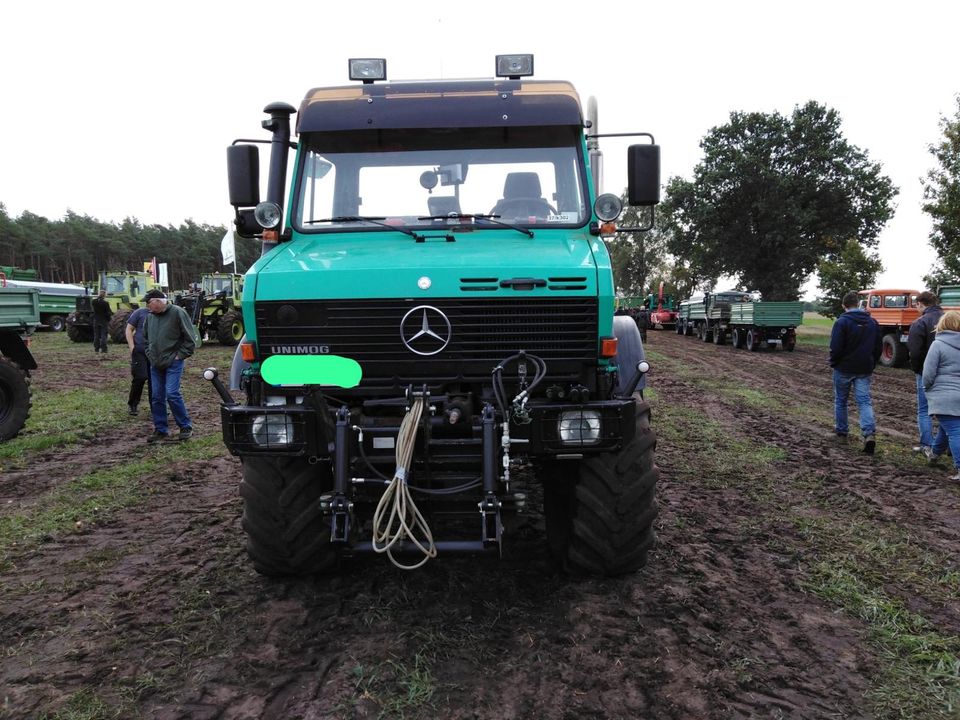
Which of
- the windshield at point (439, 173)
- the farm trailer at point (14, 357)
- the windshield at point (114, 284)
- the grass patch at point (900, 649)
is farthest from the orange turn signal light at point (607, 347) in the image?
the windshield at point (114, 284)

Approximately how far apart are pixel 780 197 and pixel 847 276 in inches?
334

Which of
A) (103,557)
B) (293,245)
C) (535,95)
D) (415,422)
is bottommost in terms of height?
(103,557)

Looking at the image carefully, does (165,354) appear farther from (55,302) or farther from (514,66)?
(55,302)

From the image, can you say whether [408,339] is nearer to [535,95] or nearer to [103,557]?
[535,95]

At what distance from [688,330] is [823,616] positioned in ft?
98.6

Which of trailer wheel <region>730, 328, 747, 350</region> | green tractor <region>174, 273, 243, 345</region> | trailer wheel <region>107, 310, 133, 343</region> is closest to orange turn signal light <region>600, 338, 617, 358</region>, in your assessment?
green tractor <region>174, 273, 243, 345</region>

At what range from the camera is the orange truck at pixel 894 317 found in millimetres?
17547

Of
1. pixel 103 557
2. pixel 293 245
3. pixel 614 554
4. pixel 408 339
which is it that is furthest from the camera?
pixel 103 557

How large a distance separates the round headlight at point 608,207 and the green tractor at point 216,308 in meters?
17.6

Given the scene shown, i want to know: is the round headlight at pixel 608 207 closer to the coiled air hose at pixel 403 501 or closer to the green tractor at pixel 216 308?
the coiled air hose at pixel 403 501

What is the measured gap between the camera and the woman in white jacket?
619 centimetres

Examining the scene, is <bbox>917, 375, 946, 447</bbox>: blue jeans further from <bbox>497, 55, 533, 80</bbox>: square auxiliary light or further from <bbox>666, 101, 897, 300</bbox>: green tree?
<bbox>666, 101, 897, 300</bbox>: green tree

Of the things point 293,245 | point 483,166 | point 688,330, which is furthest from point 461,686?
point 688,330

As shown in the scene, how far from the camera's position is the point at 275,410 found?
326 centimetres
